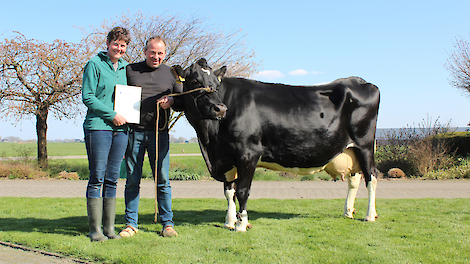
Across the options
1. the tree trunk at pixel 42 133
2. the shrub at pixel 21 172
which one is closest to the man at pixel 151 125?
the shrub at pixel 21 172

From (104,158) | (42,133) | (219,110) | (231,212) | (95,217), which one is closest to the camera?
(219,110)

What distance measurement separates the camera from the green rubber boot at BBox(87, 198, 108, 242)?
4.38 metres

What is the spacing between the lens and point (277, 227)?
512 cm

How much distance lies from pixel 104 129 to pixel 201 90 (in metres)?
1.23

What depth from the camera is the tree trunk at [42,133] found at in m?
15.6

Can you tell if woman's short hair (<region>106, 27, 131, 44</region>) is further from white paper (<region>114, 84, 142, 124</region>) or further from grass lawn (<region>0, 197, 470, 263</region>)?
grass lawn (<region>0, 197, 470, 263</region>)

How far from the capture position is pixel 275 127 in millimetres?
4910

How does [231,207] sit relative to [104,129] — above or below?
below

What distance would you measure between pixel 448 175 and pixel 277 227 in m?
10.7

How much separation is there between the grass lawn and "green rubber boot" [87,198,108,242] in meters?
0.11

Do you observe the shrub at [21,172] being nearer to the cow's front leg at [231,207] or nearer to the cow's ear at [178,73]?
the cow's front leg at [231,207]

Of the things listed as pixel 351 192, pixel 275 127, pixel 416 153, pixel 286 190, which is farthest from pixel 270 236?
pixel 416 153

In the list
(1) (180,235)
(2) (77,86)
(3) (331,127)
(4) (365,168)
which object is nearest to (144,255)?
(1) (180,235)

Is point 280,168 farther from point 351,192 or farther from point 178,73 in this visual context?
point 178,73
